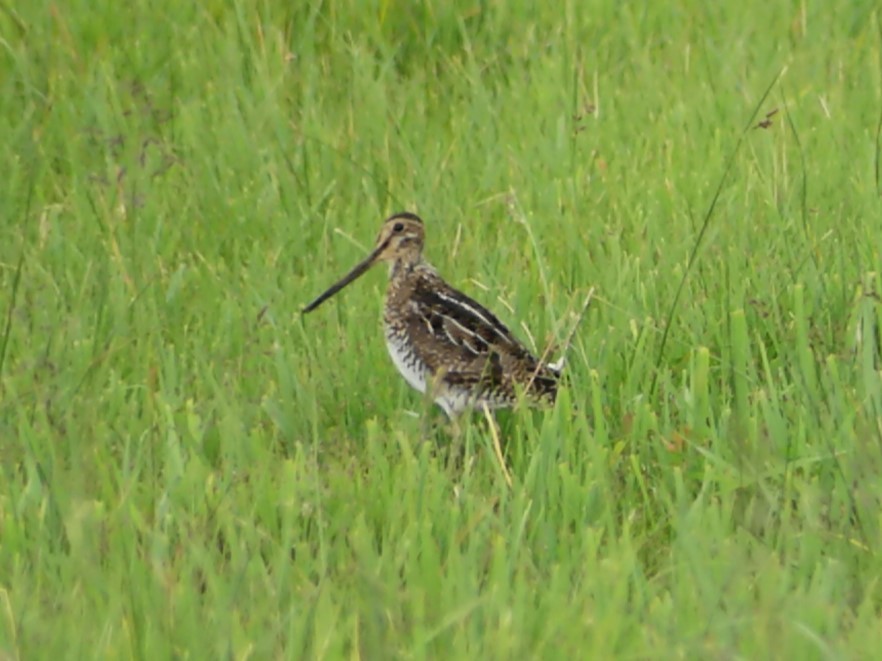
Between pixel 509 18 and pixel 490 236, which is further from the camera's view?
pixel 509 18

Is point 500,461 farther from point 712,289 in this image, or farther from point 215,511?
point 712,289

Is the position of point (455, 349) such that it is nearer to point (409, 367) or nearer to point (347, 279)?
point (409, 367)

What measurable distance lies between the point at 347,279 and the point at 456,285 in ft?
1.71

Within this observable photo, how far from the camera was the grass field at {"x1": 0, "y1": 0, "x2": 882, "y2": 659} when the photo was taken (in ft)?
11.0

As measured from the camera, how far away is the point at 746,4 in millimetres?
7559

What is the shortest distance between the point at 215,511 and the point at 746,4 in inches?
178

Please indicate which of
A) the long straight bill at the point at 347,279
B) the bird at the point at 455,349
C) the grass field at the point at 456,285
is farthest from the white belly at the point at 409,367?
the long straight bill at the point at 347,279

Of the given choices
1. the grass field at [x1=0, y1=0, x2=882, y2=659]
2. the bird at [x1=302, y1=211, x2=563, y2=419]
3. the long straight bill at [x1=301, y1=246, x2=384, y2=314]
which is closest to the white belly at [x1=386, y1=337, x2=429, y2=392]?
the bird at [x1=302, y1=211, x2=563, y2=419]

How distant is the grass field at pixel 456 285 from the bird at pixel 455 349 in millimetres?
94

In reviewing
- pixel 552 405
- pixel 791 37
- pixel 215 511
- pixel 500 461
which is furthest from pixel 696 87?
pixel 215 511

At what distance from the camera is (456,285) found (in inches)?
222

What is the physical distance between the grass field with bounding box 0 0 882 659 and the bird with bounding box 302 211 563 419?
0.09 m

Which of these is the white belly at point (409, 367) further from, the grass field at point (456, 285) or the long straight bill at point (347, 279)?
the long straight bill at point (347, 279)

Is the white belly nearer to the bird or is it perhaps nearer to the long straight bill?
the bird
